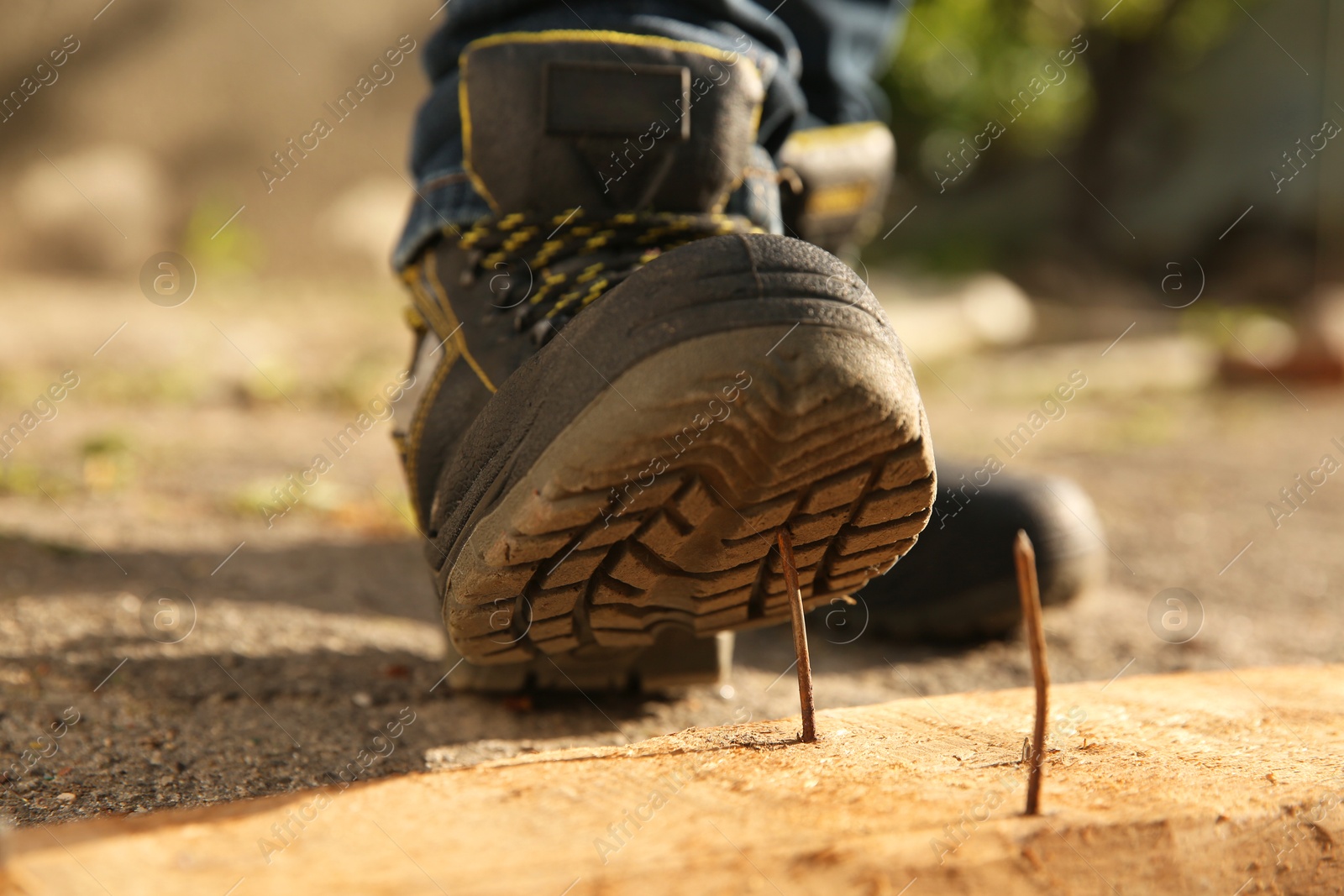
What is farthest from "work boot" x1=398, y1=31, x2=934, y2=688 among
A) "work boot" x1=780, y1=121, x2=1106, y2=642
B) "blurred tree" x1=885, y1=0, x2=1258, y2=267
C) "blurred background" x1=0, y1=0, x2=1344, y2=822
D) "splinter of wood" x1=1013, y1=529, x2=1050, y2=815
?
"blurred tree" x1=885, y1=0, x2=1258, y2=267

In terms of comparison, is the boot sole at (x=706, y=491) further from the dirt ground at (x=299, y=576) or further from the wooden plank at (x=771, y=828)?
the dirt ground at (x=299, y=576)

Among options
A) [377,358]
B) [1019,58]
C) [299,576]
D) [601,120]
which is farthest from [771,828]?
[1019,58]

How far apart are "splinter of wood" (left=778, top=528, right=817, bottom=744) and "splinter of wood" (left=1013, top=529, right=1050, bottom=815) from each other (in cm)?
20

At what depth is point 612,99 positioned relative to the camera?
1.13 metres

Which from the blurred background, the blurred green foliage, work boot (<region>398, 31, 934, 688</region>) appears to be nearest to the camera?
work boot (<region>398, 31, 934, 688</region>)

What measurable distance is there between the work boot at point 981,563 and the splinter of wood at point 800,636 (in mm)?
797

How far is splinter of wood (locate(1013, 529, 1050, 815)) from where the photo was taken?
0.75 meters

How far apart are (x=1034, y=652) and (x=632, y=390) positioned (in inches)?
13.6

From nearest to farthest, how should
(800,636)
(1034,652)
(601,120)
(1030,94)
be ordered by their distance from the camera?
1. (1034,652)
2. (800,636)
3. (601,120)
4. (1030,94)

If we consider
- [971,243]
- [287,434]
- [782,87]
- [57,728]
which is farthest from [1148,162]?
[57,728]

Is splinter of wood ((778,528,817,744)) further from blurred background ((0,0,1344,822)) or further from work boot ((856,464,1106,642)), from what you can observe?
work boot ((856,464,1106,642))

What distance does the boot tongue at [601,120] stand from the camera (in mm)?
1127

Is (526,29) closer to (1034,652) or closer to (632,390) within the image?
(632,390)

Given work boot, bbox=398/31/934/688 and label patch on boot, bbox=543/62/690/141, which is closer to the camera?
work boot, bbox=398/31/934/688
